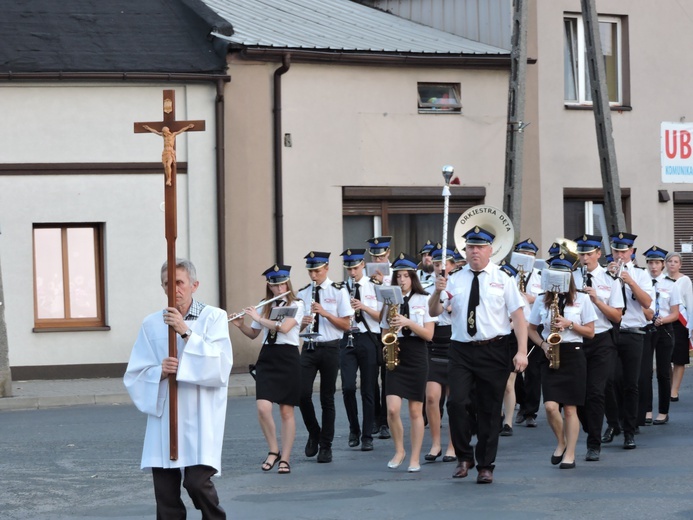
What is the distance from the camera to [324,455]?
519 inches

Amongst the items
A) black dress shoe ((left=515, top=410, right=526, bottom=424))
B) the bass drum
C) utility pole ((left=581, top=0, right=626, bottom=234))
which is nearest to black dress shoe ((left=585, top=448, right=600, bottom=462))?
the bass drum

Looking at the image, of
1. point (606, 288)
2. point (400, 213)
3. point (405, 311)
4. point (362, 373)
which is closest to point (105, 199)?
point (400, 213)

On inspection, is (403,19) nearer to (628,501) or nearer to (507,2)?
(507,2)

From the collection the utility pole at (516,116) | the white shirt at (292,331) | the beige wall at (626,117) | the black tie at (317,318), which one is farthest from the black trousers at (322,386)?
the beige wall at (626,117)

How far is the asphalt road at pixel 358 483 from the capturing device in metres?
10.3

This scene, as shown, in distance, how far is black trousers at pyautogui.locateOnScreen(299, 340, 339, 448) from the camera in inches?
521

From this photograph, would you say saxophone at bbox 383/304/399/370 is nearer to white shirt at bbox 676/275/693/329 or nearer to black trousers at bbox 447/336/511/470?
black trousers at bbox 447/336/511/470

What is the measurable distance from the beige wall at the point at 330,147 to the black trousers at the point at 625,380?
33.8ft

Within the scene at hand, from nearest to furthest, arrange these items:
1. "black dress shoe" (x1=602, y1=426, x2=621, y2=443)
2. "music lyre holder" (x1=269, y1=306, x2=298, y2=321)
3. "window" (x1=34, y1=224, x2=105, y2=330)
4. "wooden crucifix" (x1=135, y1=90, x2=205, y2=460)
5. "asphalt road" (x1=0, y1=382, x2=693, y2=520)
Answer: "wooden crucifix" (x1=135, y1=90, x2=205, y2=460) → "asphalt road" (x1=0, y1=382, x2=693, y2=520) → "music lyre holder" (x1=269, y1=306, x2=298, y2=321) → "black dress shoe" (x1=602, y1=426, x2=621, y2=443) → "window" (x1=34, y1=224, x2=105, y2=330)

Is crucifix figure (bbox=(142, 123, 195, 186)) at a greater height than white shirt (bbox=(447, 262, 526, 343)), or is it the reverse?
crucifix figure (bbox=(142, 123, 195, 186))

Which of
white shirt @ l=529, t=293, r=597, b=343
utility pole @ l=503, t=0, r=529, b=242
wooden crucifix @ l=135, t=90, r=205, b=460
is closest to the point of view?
wooden crucifix @ l=135, t=90, r=205, b=460

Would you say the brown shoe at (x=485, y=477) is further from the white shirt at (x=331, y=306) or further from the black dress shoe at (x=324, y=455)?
the white shirt at (x=331, y=306)

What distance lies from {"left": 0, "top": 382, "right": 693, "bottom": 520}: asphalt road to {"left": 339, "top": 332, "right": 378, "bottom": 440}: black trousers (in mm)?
315

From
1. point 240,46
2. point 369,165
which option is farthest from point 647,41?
point 240,46
